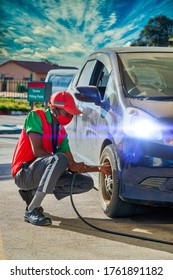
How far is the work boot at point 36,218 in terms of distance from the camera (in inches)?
226

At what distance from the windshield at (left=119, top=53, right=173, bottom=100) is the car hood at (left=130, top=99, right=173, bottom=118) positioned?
18 centimetres

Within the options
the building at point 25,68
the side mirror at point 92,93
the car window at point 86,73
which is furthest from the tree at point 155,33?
the side mirror at point 92,93

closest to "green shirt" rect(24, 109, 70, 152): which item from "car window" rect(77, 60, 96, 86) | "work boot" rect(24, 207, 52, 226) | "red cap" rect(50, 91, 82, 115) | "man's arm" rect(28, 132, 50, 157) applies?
"man's arm" rect(28, 132, 50, 157)

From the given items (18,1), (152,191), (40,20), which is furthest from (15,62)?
(152,191)

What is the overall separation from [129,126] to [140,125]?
0.42 feet

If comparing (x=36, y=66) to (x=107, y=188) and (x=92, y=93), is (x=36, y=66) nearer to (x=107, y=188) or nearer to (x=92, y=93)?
(x=92, y=93)

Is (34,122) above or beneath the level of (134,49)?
beneath

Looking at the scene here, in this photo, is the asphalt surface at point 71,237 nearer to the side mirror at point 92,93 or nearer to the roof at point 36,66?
the side mirror at point 92,93

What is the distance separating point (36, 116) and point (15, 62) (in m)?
57.1

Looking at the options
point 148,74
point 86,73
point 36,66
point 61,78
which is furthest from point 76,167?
point 36,66

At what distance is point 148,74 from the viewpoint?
6477mm

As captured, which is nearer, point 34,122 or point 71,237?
point 71,237

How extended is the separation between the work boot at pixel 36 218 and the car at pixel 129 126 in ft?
2.04
